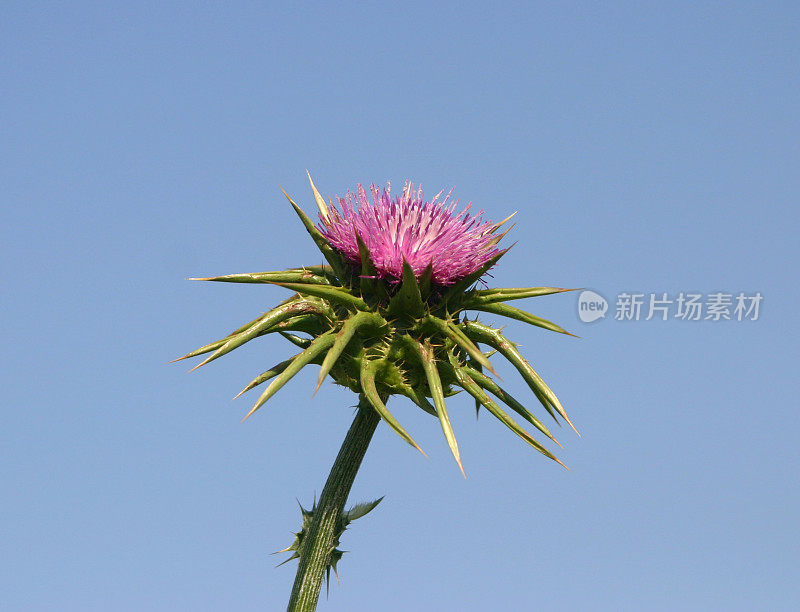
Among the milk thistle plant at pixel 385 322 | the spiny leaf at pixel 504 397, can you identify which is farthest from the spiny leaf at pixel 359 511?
the spiny leaf at pixel 504 397

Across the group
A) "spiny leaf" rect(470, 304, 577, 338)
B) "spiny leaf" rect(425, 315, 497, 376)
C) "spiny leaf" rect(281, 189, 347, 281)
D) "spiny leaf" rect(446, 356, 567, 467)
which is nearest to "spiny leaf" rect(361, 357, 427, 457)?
"spiny leaf" rect(425, 315, 497, 376)

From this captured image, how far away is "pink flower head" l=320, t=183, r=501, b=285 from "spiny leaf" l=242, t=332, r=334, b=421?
74cm

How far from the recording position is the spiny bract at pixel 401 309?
7.22 metres

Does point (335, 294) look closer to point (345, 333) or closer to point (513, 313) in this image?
point (345, 333)

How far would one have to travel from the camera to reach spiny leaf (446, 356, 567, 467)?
6.88m

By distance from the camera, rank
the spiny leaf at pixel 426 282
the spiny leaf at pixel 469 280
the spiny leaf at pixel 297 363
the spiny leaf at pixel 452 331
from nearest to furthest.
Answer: the spiny leaf at pixel 297 363 < the spiny leaf at pixel 452 331 < the spiny leaf at pixel 426 282 < the spiny leaf at pixel 469 280

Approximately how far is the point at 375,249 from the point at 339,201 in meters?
0.55

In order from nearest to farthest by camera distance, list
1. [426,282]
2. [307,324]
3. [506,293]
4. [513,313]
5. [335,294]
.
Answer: [335,294] < [426,282] < [307,324] < [513,313] < [506,293]

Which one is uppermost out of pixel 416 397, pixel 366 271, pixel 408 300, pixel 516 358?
pixel 366 271

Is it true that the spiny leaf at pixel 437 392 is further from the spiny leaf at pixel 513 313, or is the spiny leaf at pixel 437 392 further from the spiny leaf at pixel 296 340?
the spiny leaf at pixel 296 340

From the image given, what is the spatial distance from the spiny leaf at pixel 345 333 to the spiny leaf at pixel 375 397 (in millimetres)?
237

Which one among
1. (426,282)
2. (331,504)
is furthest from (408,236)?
(331,504)

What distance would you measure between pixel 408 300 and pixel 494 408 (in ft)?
3.49

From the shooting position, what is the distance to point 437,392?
6902mm
